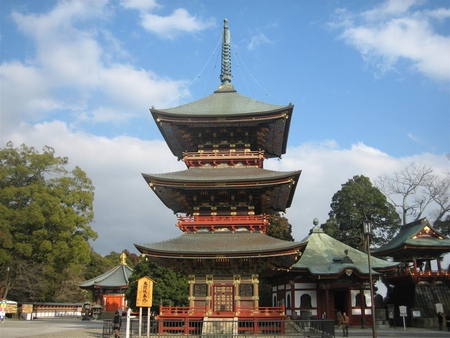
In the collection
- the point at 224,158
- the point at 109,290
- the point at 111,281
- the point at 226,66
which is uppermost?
the point at 226,66

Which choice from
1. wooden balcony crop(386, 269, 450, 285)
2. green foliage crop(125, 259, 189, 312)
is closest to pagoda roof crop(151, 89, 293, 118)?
green foliage crop(125, 259, 189, 312)

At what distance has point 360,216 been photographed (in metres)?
63.7

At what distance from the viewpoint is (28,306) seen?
50781mm

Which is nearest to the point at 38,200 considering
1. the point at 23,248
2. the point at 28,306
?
the point at 23,248

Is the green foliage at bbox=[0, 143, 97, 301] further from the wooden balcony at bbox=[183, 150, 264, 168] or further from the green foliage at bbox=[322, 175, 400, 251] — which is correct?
the green foliage at bbox=[322, 175, 400, 251]

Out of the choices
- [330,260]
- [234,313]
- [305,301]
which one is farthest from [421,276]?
[234,313]

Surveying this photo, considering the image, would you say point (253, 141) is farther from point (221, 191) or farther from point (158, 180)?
point (158, 180)

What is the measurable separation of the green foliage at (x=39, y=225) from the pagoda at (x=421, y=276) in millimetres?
36316

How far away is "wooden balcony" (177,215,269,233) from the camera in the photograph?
94.2ft

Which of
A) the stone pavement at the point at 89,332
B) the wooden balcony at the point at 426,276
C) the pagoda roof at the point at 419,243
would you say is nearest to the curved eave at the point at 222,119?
the stone pavement at the point at 89,332

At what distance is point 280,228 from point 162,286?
2142 cm

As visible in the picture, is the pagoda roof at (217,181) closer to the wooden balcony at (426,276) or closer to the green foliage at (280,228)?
the wooden balcony at (426,276)

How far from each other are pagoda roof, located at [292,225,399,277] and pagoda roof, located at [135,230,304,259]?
8.88 meters

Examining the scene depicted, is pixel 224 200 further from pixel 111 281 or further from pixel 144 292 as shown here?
pixel 111 281
